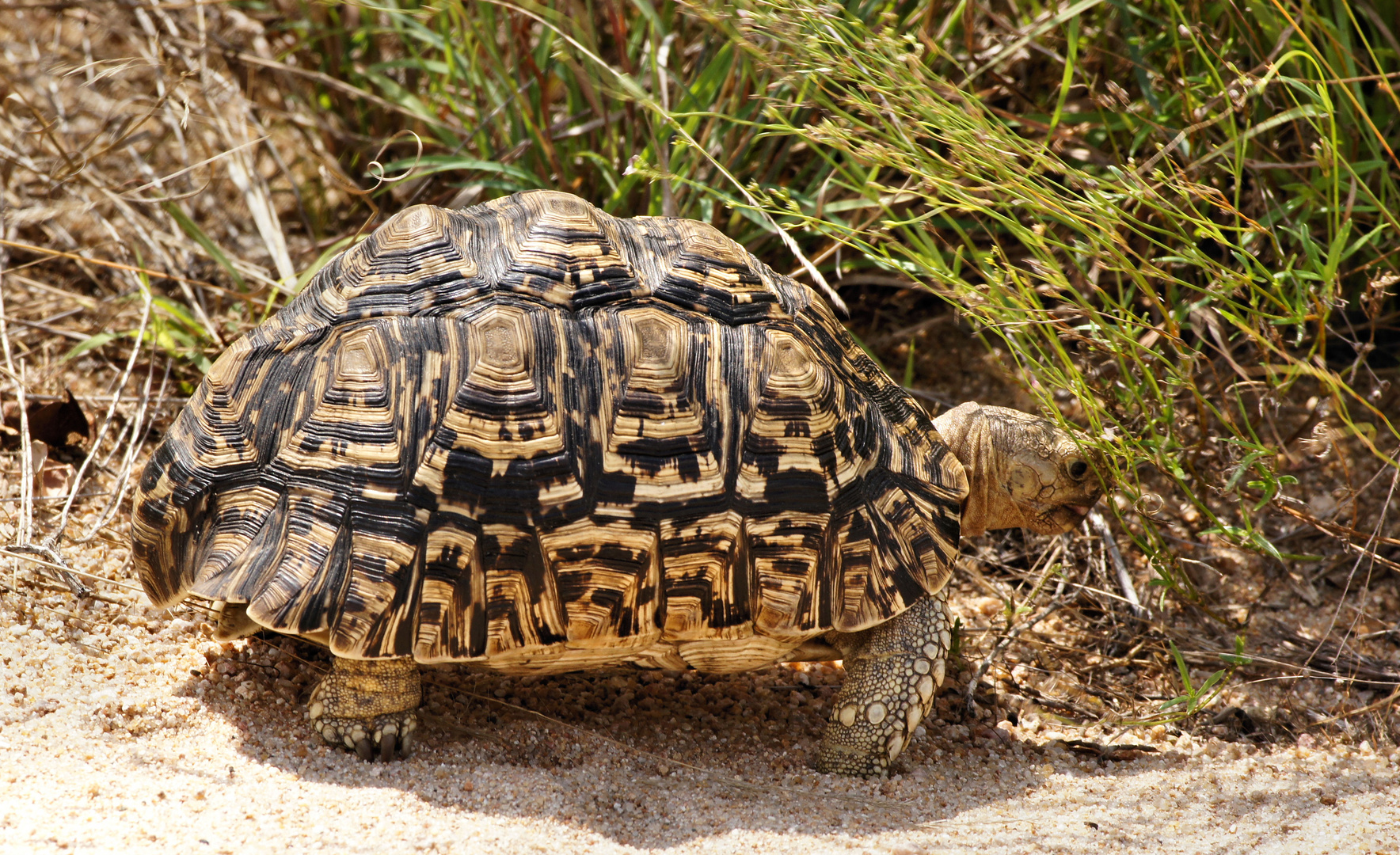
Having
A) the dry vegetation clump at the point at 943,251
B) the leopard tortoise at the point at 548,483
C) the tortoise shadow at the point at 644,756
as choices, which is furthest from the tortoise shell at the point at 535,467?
the dry vegetation clump at the point at 943,251

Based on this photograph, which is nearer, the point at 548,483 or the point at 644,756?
the point at 548,483

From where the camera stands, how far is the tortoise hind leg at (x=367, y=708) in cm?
255

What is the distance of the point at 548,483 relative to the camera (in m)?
2.46

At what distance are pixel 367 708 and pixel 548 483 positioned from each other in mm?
703

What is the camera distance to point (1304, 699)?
3211 mm

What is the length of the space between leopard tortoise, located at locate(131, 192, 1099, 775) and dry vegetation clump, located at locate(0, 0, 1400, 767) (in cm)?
31

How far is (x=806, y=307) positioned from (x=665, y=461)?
0.66 meters

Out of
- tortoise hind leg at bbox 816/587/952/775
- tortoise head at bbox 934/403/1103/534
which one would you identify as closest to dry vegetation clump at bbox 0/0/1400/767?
tortoise head at bbox 934/403/1103/534

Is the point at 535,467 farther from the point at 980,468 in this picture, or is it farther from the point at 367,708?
the point at 980,468

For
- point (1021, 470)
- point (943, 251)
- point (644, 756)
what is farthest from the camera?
point (943, 251)

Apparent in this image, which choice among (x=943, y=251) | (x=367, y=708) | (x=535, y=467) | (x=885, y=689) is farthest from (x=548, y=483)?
(x=943, y=251)

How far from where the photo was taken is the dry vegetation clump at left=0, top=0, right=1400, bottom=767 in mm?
2664

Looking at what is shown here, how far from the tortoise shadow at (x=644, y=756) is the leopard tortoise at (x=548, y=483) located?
0.12 metres

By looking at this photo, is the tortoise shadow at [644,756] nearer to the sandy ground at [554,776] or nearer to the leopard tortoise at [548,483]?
the sandy ground at [554,776]
